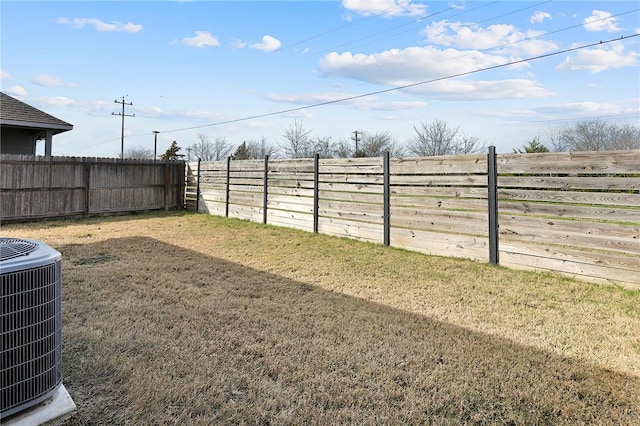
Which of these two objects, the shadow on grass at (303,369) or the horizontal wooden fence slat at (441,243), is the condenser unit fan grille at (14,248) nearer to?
the shadow on grass at (303,369)

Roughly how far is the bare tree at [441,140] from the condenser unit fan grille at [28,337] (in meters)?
23.8

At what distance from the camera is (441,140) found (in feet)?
80.3

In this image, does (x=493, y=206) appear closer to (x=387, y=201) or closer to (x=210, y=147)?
(x=387, y=201)

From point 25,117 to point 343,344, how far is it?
456 inches

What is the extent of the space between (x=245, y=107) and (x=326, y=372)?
17168mm

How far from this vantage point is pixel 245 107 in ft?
57.5

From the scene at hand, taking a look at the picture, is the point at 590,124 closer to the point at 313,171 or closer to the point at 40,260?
the point at 313,171

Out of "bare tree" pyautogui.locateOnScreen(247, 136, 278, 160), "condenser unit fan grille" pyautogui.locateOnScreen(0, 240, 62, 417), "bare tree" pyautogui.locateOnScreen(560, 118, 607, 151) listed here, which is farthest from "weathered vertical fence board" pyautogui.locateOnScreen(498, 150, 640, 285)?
"bare tree" pyautogui.locateOnScreen(247, 136, 278, 160)

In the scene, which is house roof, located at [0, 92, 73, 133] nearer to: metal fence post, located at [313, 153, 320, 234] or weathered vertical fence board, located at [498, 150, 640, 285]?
metal fence post, located at [313, 153, 320, 234]

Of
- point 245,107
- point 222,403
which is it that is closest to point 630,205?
point 222,403

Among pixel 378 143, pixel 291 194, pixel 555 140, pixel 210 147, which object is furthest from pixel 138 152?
pixel 555 140

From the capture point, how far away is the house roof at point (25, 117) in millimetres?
9242

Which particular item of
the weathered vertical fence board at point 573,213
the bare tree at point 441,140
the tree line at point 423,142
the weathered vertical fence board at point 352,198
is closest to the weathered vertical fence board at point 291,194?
the weathered vertical fence board at point 352,198

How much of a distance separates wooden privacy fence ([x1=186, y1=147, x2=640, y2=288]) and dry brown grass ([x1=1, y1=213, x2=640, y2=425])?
37 centimetres
